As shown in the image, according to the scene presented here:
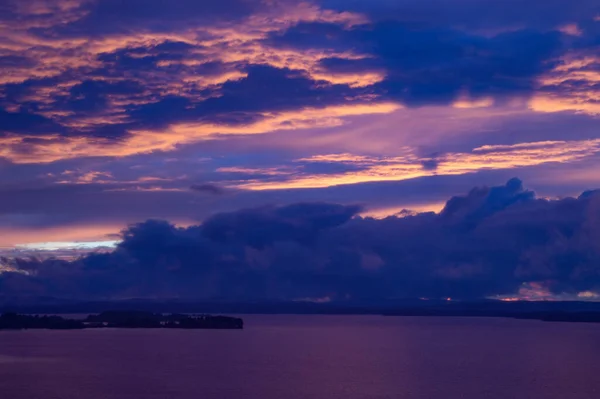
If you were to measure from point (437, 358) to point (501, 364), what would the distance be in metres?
14.3

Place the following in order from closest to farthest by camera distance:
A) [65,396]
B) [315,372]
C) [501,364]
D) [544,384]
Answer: [65,396] < [544,384] < [315,372] < [501,364]

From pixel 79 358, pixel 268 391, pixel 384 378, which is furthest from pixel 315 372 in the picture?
pixel 79 358

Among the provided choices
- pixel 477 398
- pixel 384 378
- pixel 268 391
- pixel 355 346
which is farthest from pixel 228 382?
pixel 355 346

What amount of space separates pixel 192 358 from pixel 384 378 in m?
45.0

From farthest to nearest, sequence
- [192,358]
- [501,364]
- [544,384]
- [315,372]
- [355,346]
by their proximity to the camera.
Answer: [355,346] → [192,358] → [501,364] → [315,372] → [544,384]

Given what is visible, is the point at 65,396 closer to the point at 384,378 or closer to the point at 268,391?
the point at 268,391

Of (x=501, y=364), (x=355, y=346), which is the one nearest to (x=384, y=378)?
(x=501, y=364)

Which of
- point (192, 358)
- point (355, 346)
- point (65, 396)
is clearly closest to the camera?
point (65, 396)

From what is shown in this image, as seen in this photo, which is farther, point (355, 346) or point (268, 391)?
point (355, 346)

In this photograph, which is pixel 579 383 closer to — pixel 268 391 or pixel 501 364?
pixel 501 364

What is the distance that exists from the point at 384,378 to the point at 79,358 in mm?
62120

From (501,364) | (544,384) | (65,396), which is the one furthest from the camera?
(501,364)

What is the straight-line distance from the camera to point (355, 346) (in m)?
183

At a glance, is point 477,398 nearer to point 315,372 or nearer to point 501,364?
point 315,372
